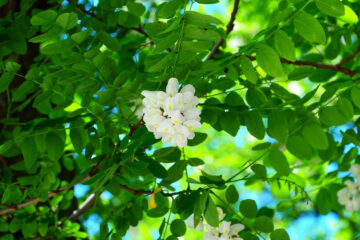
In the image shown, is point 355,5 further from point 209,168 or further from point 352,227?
point 352,227

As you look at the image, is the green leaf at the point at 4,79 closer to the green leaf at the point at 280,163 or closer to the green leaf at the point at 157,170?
the green leaf at the point at 157,170

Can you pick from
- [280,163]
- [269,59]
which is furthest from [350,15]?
[280,163]

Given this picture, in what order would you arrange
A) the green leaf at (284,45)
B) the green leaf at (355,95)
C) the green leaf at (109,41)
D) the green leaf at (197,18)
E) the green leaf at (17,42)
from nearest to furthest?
1. the green leaf at (197,18)
2. the green leaf at (284,45)
3. the green leaf at (355,95)
4. the green leaf at (109,41)
5. the green leaf at (17,42)

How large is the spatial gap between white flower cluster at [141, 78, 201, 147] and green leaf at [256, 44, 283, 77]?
6.8 inches

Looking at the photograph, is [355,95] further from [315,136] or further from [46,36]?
[46,36]

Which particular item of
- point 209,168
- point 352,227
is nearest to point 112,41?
point 209,168

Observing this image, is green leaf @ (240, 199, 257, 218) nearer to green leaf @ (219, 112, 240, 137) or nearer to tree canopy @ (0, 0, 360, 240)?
tree canopy @ (0, 0, 360, 240)

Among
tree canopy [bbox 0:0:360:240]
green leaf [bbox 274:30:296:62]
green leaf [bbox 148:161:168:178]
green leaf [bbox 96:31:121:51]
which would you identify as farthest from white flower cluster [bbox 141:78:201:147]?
green leaf [bbox 96:31:121:51]

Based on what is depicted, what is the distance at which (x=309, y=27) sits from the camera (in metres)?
0.96

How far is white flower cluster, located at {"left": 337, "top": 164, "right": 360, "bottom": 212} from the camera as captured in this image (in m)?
1.50

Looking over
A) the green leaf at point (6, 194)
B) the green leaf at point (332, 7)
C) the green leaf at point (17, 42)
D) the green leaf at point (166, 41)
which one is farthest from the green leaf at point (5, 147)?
the green leaf at point (332, 7)

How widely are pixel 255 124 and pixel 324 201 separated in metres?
0.58

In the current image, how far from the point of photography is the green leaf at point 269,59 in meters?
0.97

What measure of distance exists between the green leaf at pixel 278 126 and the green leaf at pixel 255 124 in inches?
1.4
